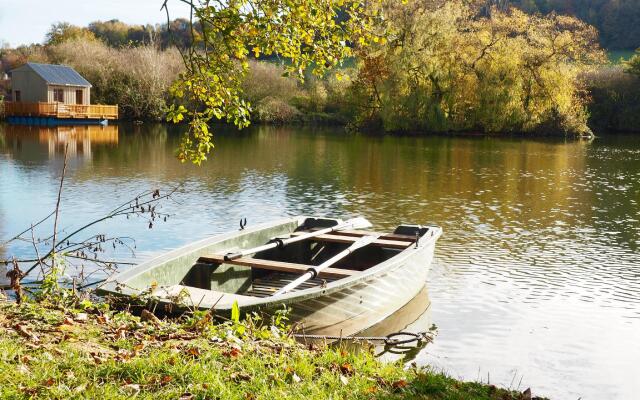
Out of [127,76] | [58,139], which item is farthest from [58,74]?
[58,139]

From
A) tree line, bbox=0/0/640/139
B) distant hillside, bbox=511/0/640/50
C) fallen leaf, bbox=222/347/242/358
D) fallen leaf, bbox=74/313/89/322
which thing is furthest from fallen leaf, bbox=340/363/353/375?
distant hillside, bbox=511/0/640/50

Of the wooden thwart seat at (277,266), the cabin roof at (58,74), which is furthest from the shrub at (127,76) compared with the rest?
the wooden thwart seat at (277,266)

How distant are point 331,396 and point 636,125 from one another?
215 ft

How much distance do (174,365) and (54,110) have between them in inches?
2145

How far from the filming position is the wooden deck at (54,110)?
5516 centimetres

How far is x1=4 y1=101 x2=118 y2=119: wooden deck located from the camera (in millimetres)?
55156

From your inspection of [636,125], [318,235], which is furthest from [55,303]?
[636,125]

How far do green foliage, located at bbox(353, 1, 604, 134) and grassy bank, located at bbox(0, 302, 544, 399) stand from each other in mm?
45658

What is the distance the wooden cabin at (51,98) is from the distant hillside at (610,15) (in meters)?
66.2

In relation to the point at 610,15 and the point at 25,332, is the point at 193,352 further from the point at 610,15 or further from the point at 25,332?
the point at 610,15

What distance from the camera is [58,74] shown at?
2280 inches

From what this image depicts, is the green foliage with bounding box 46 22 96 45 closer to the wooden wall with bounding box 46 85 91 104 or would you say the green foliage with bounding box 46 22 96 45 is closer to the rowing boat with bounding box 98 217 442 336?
the wooden wall with bounding box 46 85 91 104

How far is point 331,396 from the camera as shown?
5.16m

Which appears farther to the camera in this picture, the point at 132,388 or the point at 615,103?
the point at 615,103
